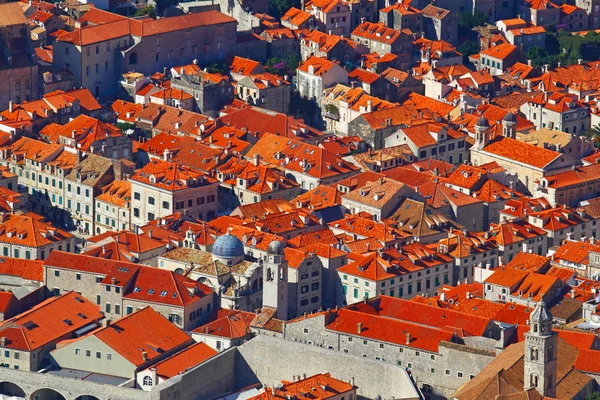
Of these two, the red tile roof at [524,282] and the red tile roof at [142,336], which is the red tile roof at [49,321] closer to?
the red tile roof at [142,336]

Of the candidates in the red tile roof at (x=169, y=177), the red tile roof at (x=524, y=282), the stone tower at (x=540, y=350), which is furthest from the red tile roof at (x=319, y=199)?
the stone tower at (x=540, y=350)

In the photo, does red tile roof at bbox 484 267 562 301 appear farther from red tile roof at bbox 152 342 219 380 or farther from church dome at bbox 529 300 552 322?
red tile roof at bbox 152 342 219 380

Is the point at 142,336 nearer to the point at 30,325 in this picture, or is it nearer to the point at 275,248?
the point at 30,325

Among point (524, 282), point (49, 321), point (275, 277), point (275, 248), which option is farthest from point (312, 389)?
point (524, 282)

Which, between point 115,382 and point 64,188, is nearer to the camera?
point 115,382

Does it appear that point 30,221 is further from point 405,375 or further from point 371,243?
point 405,375

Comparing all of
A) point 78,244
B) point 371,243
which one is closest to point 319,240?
point 371,243

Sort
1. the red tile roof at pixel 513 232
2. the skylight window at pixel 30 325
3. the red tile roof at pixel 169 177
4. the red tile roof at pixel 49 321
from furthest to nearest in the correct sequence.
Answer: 1. the red tile roof at pixel 169 177
2. the red tile roof at pixel 513 232
3. the skylight window at pixel 30 325
4. the red tile roof at pixel 49 321
